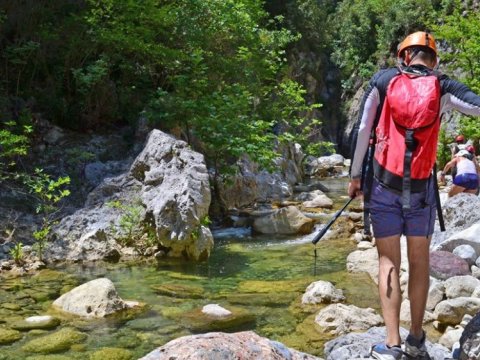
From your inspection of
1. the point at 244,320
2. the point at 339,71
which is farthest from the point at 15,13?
the point at 339,71

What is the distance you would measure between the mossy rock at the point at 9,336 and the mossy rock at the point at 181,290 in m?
1.80

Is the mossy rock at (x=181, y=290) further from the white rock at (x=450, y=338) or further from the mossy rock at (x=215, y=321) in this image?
the white rock at (x=450, y=338)

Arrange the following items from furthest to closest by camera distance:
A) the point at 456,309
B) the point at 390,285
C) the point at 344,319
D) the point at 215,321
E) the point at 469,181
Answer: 1. the point at 469,181
2. the point at 215,321
3. the point at 344,319
4. the point at 456,309
5. the point at 390,285

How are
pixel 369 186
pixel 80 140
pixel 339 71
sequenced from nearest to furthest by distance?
pixel 369 186, pixel 80 140, pixel 339 71

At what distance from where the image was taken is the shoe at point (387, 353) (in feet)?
9.48

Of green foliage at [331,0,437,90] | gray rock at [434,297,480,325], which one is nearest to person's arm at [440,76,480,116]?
gray rock at [434,297,480,325]

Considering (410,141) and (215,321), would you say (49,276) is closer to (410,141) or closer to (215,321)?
(215,321)

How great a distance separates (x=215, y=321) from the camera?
527 centimetres

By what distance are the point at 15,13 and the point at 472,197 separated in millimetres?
9343

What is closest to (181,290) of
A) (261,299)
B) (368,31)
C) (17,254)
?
(261,299)

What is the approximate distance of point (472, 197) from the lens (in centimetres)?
775

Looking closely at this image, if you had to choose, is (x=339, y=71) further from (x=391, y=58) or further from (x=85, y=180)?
(x=85, y=180)

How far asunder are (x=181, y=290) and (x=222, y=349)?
3842 millimetres

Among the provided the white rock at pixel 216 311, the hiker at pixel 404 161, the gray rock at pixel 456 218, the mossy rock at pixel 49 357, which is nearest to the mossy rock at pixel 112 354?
the mossy rock at pixel 49 357
